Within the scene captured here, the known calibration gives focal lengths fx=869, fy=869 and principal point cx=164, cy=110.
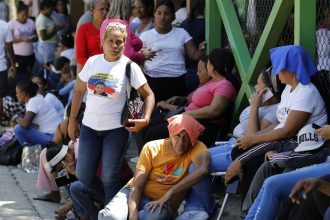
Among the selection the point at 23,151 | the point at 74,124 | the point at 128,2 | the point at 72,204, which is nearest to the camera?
the point at 74,124

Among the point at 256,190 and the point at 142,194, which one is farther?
the point at 142,194

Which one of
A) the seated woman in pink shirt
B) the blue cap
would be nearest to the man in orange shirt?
the blue cap

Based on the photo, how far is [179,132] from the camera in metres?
6.68

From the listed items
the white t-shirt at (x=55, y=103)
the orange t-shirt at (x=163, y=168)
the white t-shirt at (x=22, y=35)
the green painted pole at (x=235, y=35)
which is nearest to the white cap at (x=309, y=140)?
the orange t-shirt at (x=163, y=168)

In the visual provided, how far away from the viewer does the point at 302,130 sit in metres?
6.34

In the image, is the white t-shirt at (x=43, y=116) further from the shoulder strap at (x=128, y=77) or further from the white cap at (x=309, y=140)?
the white cap at (x=309, y=140)

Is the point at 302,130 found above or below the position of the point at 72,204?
above

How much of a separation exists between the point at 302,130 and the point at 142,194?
1.33m

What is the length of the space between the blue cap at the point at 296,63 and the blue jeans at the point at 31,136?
428 centimetres

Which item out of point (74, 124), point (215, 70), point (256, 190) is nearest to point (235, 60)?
point (215, 70)

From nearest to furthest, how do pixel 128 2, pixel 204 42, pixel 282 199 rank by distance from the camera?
pixel 282 199
pixel 128 2
pixel 204 42

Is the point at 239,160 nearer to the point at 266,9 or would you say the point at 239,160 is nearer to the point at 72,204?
the point at 72,204

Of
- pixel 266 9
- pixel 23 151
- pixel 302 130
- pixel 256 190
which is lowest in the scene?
pixel 23 151

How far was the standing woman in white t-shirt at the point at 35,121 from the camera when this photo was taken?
10.3 metres
